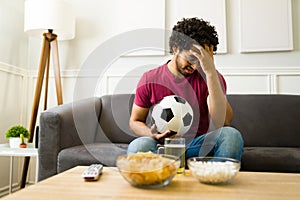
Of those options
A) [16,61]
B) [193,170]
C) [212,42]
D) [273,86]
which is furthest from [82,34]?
[193,170]

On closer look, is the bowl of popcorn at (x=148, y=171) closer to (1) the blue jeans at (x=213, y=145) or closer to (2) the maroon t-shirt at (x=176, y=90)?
(1) the blue jeans at (x=213, y=145)

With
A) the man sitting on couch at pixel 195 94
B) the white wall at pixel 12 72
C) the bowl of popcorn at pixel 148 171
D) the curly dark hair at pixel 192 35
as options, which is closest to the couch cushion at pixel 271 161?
the man sitting on couch at pixel 195 94

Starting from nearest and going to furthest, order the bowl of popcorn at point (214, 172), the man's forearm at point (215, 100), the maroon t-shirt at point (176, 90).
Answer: the bowl of popcorn at point (214, 172), the man's forearm at point (215, 100), the maroon t-shirt at point (176, 90)

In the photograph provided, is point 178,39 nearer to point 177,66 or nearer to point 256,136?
point 177,66

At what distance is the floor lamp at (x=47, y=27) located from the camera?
79.0 inches

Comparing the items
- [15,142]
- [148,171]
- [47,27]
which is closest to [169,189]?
[148,171]

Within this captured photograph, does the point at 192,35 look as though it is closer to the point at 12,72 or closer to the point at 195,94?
the point at 195,94

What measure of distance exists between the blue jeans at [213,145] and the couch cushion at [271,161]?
235 millimetres

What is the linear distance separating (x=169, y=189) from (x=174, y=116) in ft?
1.37

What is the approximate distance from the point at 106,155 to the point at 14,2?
62.5 inches

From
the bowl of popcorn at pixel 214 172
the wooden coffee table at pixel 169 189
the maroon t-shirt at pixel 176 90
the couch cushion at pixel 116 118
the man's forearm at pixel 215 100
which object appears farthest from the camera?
the couch cushion at pixel 116 118

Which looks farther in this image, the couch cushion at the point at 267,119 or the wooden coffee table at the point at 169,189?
the couch cushion at the point at 267,119

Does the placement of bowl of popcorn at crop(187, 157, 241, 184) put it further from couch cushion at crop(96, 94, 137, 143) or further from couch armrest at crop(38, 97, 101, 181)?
couch cushion at crop(96, 94, 137, 143)

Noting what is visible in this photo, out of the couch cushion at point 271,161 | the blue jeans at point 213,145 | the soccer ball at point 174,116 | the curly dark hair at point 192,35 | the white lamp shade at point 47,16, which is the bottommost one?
the couch cushion at point 271,161
